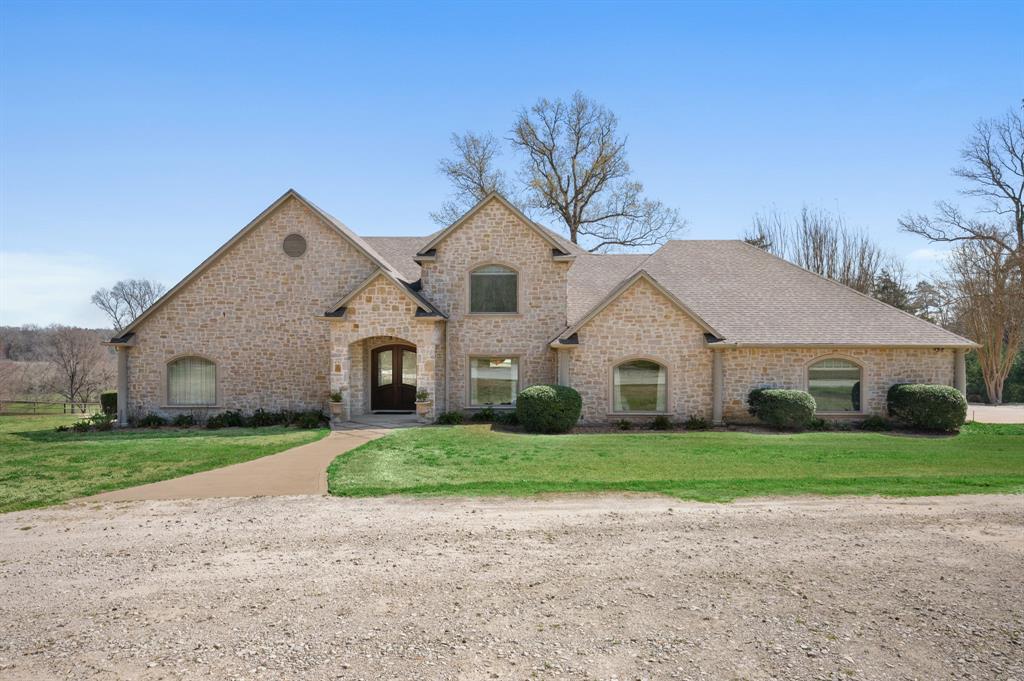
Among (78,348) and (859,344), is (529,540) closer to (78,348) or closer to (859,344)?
(859,344)

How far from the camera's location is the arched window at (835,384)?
20.2 meters

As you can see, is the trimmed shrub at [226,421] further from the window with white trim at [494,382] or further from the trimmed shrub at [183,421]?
the window with white trim at [494,382]

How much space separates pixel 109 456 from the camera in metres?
13.7

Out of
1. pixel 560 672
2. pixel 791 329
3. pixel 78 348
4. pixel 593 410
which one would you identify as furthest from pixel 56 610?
pixel 78 348

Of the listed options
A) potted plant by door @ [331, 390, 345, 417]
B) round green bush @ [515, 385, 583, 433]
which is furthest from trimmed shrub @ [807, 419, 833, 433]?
potted plant by door @ [331, 390, 345, 417]

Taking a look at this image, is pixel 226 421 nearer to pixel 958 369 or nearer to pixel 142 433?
pixel 142 433

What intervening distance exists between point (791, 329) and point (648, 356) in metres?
5.15

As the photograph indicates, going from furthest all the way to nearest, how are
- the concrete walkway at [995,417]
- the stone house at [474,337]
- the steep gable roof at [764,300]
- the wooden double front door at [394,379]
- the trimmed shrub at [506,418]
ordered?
the wooden double front door at [394,379] < the concrete walkway at [995,417] < the steep gable roof at [764,300] < the stone house at [474,337] < the trimmed shrub at [506,418]

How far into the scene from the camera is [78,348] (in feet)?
126

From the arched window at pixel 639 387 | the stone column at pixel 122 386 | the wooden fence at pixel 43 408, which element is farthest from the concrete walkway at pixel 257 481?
the wooden fence at pixel 43 408

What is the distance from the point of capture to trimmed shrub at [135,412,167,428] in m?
20.4

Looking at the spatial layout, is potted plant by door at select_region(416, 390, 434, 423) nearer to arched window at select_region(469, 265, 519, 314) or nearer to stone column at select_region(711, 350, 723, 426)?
arched window at select_region(469, 265, 519, 314)

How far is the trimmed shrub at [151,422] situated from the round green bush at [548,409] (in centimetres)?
1242

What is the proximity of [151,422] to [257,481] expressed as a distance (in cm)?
1184
